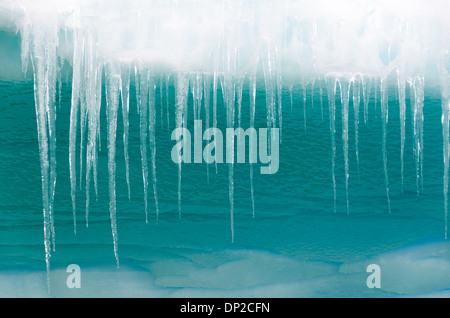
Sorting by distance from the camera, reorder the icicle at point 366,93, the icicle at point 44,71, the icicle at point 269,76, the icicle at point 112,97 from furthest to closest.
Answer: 1. the icicle at point 366,93
2. the icicle at point 269,76
3. the icicle at point 112,97
4. the icicle at point 44,71

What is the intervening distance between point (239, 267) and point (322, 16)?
87.7 inches

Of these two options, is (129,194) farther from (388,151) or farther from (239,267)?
(388,151)

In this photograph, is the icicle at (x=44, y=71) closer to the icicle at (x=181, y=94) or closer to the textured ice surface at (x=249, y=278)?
the textured ice surface at (x=249, y=278)

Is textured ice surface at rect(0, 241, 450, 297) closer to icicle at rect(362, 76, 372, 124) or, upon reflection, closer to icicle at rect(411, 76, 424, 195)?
icicle at rect(411, 76, 424, 195)

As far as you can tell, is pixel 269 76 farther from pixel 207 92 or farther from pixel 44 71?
pixel 44 71

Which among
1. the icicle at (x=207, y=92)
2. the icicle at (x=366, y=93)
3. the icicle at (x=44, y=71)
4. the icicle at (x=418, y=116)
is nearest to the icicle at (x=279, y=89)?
the icicle at (x=207, y=92)

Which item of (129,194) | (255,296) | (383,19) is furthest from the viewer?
(129,194)

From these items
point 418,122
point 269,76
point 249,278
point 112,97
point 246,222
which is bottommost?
point 249,278

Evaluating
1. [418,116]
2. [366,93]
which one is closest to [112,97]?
[366,93]

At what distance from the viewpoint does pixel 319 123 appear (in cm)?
332

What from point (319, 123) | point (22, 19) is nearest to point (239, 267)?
point (319, 123)

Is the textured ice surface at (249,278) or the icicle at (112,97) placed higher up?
the icicle at (112,97)

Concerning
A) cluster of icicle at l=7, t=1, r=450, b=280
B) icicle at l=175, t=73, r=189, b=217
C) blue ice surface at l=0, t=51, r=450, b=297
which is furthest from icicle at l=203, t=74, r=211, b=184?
blue ice surface at l=0, t=51, r=450, b=297

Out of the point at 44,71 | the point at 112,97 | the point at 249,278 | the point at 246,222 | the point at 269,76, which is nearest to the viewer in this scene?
the point at 44,71
